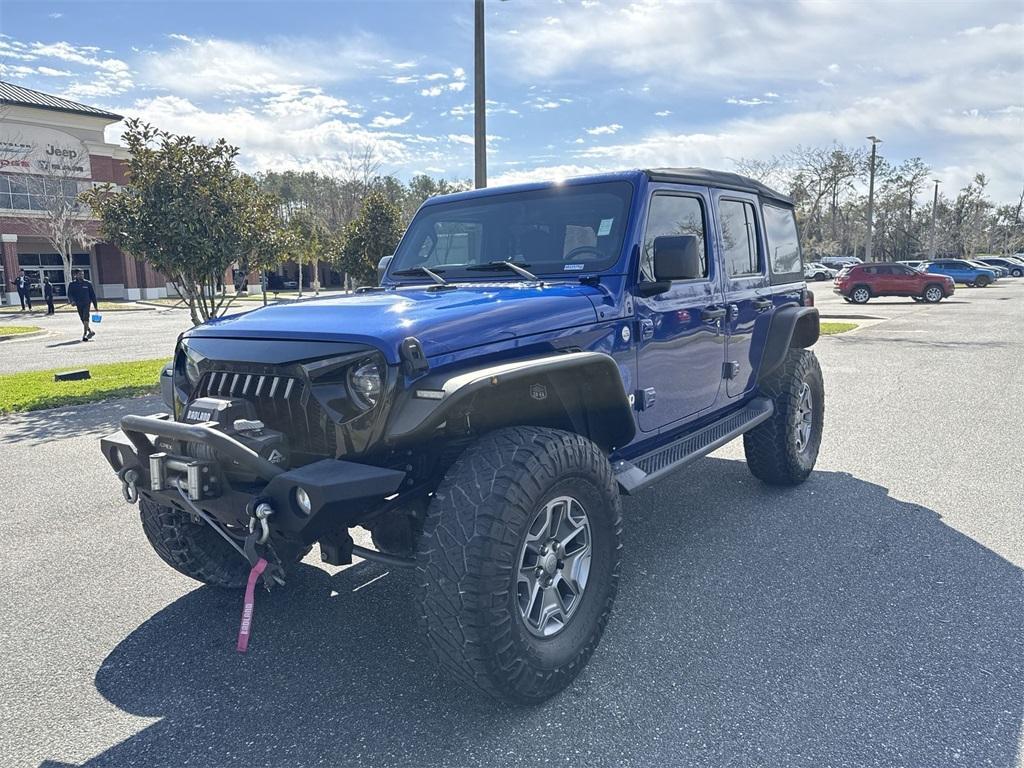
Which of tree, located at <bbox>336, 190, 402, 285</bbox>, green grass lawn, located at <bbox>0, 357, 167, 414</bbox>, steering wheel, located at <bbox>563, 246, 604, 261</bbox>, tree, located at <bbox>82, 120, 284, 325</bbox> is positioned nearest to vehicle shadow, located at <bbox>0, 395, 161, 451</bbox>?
green grass lawn, located at <bbox>0, 357, 167, 414</bbox>

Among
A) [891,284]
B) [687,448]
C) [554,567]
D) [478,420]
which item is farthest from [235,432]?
[891,284]

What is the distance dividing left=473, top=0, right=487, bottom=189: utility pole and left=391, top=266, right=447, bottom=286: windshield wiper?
229 inches

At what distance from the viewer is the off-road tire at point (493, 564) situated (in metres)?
2.39

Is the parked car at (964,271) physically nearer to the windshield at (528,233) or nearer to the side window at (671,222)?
the side window at (671,222)

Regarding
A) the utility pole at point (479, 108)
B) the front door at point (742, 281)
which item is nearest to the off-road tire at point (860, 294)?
the utility pole at point (479, 108)

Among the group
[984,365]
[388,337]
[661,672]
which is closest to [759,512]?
[661,672]

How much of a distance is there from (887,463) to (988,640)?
308cm

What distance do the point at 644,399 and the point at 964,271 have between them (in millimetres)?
45693

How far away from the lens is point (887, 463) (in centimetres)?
591

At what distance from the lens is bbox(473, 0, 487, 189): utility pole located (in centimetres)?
952

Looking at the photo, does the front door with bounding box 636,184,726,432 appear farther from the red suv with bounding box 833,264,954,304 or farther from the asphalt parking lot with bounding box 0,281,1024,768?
the red suv with bounding box 833,264,954,304

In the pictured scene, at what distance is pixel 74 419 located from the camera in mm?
7930

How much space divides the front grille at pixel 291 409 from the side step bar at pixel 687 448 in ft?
4.35

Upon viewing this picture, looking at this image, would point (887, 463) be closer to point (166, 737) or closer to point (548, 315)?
point (548, 315)
